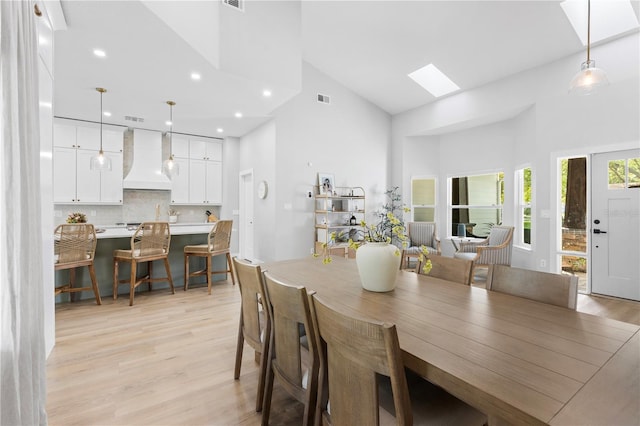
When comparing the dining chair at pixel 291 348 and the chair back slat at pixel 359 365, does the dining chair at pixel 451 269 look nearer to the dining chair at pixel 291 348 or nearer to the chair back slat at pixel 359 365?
the dining chair at pixel 291 348

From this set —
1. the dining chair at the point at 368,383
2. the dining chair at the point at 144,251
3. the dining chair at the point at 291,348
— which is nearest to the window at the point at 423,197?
the dining chair at the point at 144,251

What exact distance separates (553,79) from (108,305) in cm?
677

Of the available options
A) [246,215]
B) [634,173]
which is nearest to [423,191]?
[634,173]

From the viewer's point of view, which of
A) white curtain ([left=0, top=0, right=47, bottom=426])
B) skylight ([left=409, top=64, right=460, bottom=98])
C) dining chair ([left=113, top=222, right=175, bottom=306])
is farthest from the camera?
skylight ([left=409, top=64, right=460, bottom=98])

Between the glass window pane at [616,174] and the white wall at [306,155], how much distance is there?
3.80 meters

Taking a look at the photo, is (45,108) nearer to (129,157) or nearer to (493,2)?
(129,157)

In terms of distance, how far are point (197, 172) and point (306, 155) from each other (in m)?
2.61

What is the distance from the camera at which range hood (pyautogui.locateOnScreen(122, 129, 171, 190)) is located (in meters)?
6.09

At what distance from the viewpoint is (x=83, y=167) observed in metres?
5.65

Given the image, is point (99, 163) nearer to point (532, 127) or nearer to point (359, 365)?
point (359, 365)

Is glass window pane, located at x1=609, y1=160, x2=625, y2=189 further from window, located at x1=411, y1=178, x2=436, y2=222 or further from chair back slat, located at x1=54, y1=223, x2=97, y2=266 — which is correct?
chair back slat, located at x1=54, y1=223, x2=97, y2=266

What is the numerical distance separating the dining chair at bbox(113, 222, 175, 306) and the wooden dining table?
3039 millimetres

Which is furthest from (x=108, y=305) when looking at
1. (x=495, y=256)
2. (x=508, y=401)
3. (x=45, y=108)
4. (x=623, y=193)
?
(x=623, y=193)

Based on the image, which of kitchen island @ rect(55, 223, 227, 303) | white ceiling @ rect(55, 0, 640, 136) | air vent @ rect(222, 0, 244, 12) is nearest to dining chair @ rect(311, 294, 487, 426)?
white ceiling @ rect(55, 0, 640, 136)
